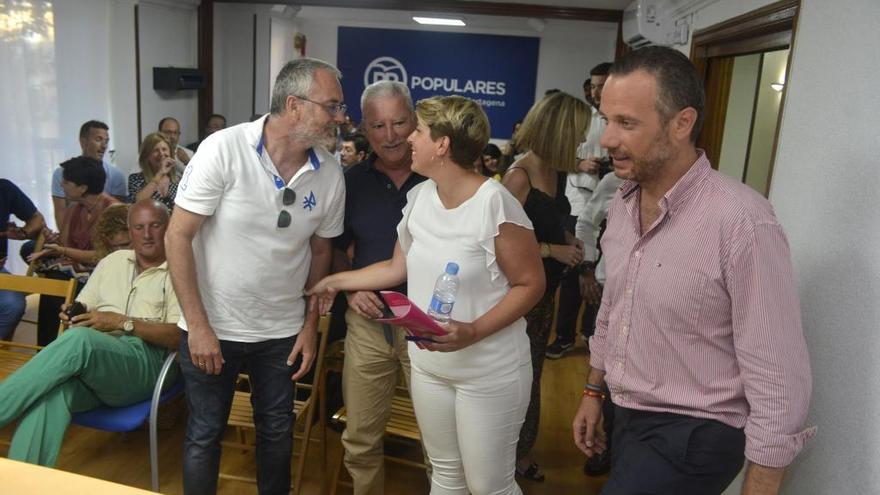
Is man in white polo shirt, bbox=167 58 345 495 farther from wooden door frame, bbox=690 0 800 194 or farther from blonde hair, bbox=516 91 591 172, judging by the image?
wooden door frame, bbox=690 0 800 194

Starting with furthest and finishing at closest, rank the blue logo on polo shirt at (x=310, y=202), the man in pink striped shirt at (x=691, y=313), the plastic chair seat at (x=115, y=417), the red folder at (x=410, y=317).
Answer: the plastic chair seat at (x=115, y=417) → the blue logo on polo shirt at (x=310, y=202) → the red folder at (x=410, y=317) → the man in pink striped shirt at (x=691, y=313)

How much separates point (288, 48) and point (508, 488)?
25.8 ft

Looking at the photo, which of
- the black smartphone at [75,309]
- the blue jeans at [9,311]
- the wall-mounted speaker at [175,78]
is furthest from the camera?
the wall-mounted speaker at [175,78]

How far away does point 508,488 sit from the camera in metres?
2.08

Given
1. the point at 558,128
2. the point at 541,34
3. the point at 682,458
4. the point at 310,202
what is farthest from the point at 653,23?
the point at 541,34

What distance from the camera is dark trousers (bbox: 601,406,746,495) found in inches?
55.4

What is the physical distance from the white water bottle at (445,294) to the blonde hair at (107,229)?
6.80 ft

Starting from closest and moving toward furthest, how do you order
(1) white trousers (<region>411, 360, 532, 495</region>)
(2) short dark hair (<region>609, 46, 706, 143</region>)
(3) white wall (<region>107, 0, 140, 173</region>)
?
(2) short dark hair (<region>609, 46, 706, 143</region>) → (1) white trousers (<region>411, 360, 532, 495</region>) → (3) white wall (<region>107, 0, 140, 173</region>)

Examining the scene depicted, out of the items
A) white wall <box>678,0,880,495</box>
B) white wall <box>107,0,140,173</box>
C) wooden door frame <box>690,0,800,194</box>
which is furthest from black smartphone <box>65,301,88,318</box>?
Result: white wall <box>107,0,140,173</box>

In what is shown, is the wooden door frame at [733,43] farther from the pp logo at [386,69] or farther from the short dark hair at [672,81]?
the pp logo at [386,69]

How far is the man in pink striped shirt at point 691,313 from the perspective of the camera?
1.27 meters

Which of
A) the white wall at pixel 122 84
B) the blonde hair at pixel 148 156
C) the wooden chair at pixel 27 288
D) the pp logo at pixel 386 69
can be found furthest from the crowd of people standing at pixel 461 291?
the pp logo at pixel 386 69

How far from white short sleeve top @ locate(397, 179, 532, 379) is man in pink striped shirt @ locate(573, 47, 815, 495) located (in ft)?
1.40

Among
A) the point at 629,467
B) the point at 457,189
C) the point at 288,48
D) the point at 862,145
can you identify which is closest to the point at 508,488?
the point at 629,467
